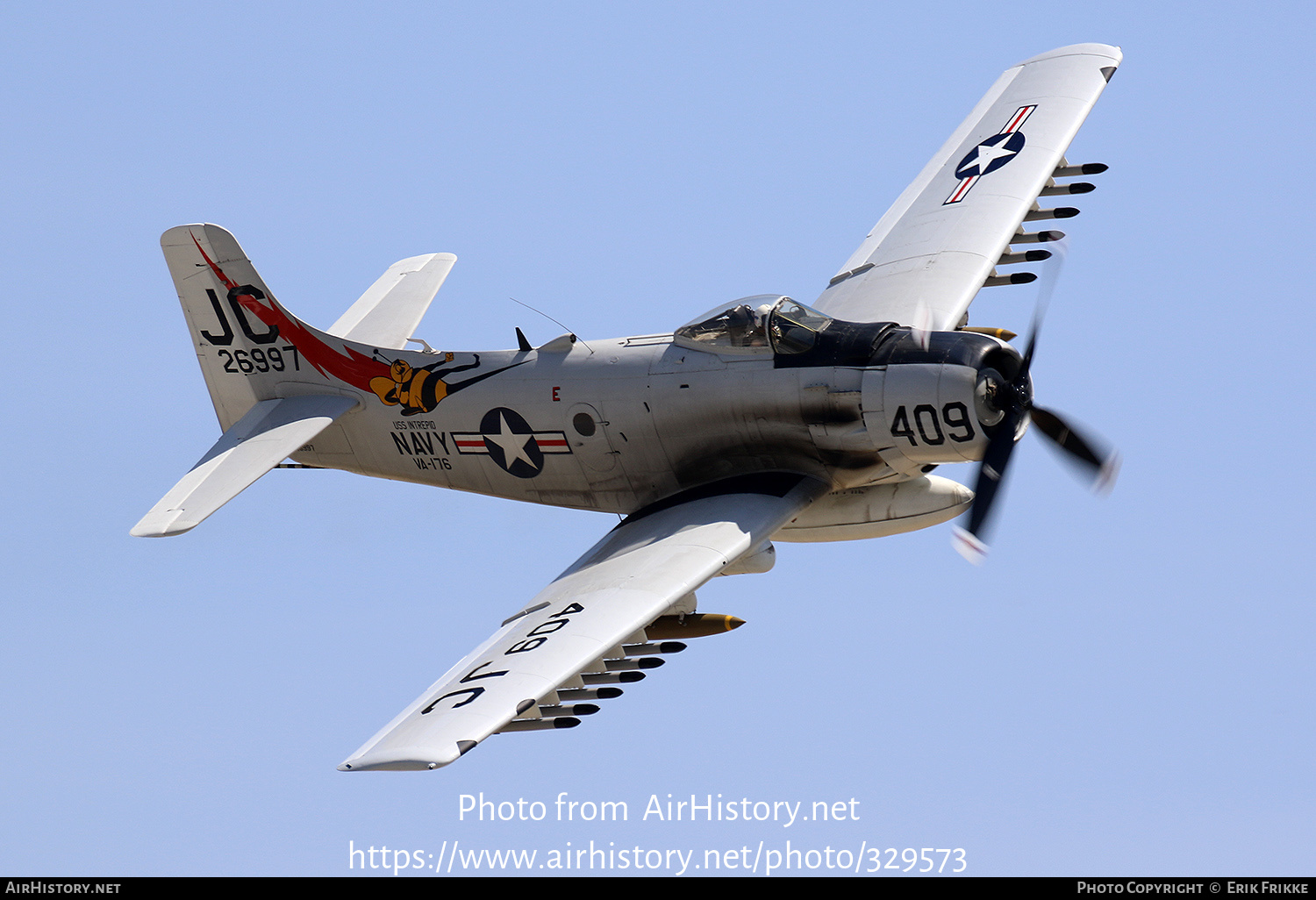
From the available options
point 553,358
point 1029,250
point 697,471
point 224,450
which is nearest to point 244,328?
point 224,450

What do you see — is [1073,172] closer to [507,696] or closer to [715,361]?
[715,361]

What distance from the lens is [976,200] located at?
25.6m

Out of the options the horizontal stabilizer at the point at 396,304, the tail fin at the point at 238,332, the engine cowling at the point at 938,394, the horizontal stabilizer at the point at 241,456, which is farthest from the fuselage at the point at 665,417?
the horizontal stabilizer at the point at 396,304

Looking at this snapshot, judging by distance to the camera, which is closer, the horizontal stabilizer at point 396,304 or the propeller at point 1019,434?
the propeller at point 1019,434

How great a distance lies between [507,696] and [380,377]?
7.62 meters

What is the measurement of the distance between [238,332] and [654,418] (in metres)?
6.57

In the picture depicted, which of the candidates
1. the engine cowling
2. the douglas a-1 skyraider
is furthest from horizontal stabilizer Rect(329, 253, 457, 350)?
the engine cowling

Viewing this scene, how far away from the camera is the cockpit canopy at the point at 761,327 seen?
21.4 m

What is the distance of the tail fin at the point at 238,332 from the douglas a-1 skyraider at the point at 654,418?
32mm

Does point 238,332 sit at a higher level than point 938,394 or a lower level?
higher

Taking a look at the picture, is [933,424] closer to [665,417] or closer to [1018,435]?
[1018,435]

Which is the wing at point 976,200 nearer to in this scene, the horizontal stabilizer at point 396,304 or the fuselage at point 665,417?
the fuselage at point 665,417

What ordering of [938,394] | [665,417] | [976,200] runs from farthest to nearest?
[976,200] → [665,417] → [938,394]

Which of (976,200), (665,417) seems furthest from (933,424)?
(976,200)
